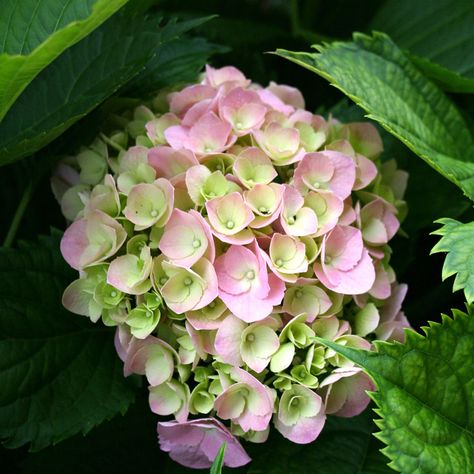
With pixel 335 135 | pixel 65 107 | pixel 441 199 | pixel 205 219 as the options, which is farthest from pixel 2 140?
pixel 441 199

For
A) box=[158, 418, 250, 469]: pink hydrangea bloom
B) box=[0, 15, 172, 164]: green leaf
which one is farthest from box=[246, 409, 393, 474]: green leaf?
box=[0, 15, 172, 164]: green leaf

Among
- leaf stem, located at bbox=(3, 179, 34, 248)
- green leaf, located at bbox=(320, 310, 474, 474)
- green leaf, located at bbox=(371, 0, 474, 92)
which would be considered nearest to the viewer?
green leaf, located at bbox=(320, 310, 474, 474)

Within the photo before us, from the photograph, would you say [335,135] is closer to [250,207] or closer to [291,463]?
[250,207]

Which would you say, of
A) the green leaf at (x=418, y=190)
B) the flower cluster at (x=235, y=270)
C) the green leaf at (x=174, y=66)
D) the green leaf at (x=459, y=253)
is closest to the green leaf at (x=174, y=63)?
the green leaf at (x=174, y=66)

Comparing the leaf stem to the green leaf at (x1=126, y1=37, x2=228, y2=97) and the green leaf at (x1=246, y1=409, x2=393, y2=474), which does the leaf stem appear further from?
the green leaf at (x1=246, y1=409, x2=393, y2=474)

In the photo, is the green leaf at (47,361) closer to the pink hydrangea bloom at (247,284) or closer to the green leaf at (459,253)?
the pink hydrangea bloom at (247,284)

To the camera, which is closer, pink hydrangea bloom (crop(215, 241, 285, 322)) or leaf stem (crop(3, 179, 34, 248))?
pink hydrangea bloom (crop(215, 241, 285, 322))
